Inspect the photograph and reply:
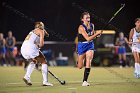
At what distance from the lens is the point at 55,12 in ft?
105

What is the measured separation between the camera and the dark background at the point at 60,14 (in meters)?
31.0

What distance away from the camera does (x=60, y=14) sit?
3203 centimetres

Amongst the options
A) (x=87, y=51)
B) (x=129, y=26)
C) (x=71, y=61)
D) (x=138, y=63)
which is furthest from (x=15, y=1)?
(x=87, y=51)

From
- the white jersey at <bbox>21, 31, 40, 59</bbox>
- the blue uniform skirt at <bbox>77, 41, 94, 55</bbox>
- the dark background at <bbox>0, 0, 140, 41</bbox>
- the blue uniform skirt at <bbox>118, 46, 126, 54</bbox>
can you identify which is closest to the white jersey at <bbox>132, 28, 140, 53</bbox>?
the blue uniform skirt at <bbox>77, 41, 94, 55</bbox>

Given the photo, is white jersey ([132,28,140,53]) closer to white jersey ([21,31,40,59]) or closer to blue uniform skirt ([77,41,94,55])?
blue uniform skirt ([77,41,94,55])

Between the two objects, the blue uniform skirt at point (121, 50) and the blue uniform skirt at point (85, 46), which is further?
the blue uniform skirt at point (121, 50)

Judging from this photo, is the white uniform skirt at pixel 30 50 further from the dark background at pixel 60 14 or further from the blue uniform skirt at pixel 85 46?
the dark background at pixel 60 14

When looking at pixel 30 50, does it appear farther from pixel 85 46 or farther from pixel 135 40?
pixel 135 40

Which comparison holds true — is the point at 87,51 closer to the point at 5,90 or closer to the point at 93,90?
the point at 93,90

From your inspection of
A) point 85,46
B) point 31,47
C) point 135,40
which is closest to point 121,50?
point 135,40

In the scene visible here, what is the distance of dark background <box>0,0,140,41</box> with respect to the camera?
3105 centimetres

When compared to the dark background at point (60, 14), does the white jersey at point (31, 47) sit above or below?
below

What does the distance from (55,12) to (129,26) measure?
5007 millimetres

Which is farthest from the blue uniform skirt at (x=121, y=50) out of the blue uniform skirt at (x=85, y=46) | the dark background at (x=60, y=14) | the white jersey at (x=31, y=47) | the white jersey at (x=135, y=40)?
the white jersey at (x=31, y=47)
